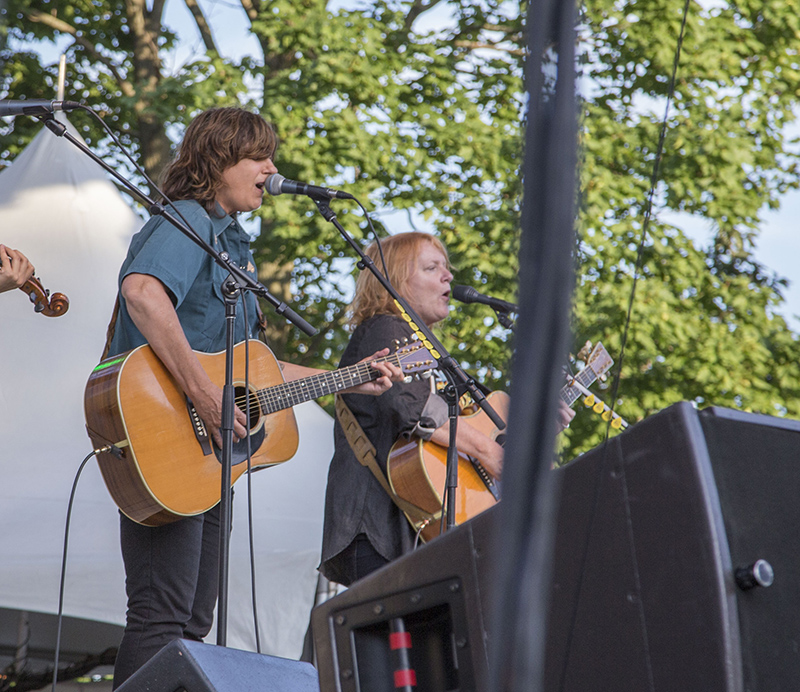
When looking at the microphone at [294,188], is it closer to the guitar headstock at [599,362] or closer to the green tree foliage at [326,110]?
the guitar headstock at [599,362]

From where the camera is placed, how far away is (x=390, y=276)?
286 centimetres

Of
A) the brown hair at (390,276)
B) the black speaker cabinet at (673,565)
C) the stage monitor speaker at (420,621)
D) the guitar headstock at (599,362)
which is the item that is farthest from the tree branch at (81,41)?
the black speaker cabinet at (673,565)

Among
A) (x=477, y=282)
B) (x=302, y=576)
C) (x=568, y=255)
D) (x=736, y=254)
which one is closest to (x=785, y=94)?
(x=736, y=254)

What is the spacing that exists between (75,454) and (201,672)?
8.52 feet

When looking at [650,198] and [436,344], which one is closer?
[650,198]

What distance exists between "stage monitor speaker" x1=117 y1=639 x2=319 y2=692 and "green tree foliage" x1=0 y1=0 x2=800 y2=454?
14.4 feet

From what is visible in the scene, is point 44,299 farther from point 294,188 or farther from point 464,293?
point 464,293

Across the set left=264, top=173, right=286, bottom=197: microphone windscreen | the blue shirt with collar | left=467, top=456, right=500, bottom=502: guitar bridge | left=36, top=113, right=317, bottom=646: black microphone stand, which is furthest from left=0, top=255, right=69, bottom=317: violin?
left=467, top=456, right=500, bottom=502: guitar bridge

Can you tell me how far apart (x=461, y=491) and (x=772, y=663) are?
6.64 feet

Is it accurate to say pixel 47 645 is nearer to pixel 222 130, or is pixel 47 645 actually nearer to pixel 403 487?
pixel 403 487

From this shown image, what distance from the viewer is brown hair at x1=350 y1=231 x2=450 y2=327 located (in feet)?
9.18

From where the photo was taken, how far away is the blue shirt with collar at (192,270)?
86.7 inches

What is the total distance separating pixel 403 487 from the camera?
8.73ft

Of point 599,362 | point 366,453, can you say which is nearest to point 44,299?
point 366,453
